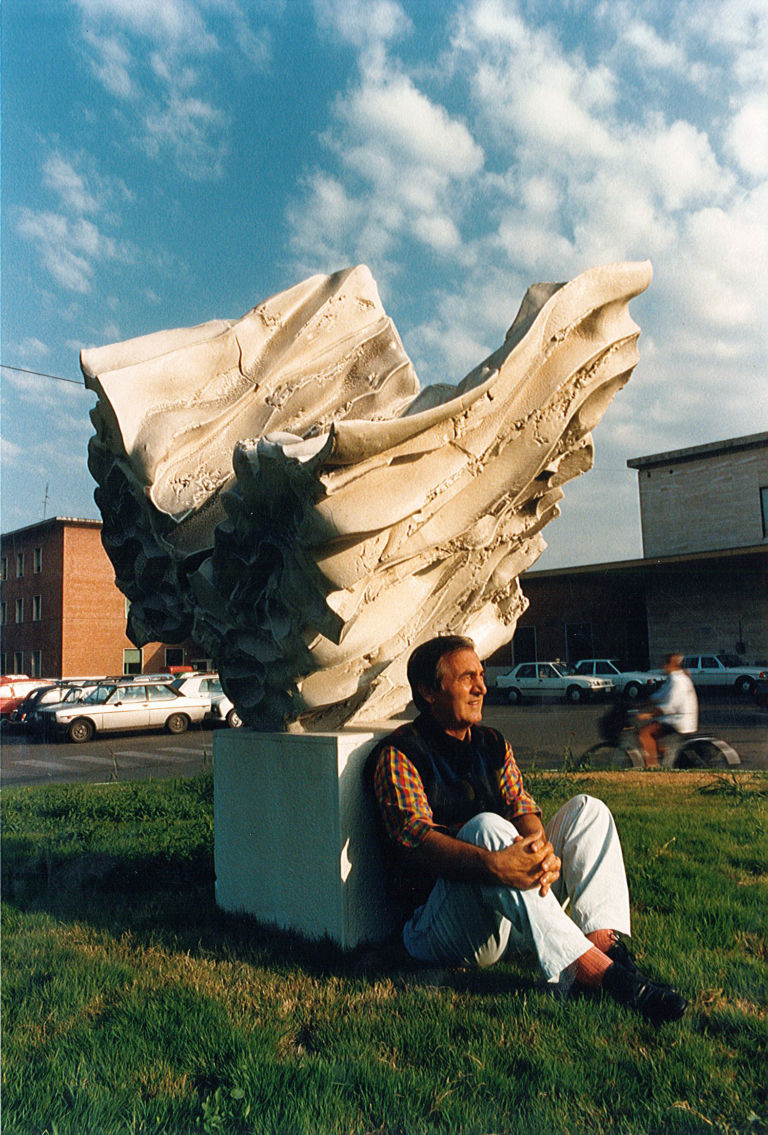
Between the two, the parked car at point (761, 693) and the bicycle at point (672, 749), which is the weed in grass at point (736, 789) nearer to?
the bicycle at point (672, 749)

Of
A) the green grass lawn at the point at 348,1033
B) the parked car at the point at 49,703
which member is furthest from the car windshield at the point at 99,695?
the green grass lawn at the point at 348,1033

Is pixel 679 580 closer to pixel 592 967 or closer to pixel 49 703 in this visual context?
pixel 49 703

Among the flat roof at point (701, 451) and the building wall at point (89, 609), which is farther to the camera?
the building wall at point (89, 609)

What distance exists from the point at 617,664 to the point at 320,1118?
28953mm

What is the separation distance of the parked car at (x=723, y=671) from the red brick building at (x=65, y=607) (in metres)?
19.1

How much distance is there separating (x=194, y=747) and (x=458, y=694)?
14103 mm

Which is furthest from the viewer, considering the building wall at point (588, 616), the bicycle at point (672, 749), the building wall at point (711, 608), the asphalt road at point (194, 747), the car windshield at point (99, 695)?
the building wall at point (588, 616)

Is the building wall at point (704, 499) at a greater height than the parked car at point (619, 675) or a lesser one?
greater

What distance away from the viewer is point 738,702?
73.3 ft

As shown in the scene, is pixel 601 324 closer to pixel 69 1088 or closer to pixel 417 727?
pixel 417 727

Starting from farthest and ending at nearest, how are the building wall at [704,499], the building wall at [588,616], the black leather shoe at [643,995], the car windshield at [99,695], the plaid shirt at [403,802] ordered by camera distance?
the building wall at [588,616]
the building wall at [704,499]
the car windshield at [99,695]
the plaid shirt at [403,802]
the black leather shoe at [643,995]

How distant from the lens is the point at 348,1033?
2588 millimetres

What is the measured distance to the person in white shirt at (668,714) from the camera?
928 centimetres

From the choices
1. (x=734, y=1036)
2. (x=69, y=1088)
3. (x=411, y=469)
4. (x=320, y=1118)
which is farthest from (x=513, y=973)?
(x=411, y=469)
